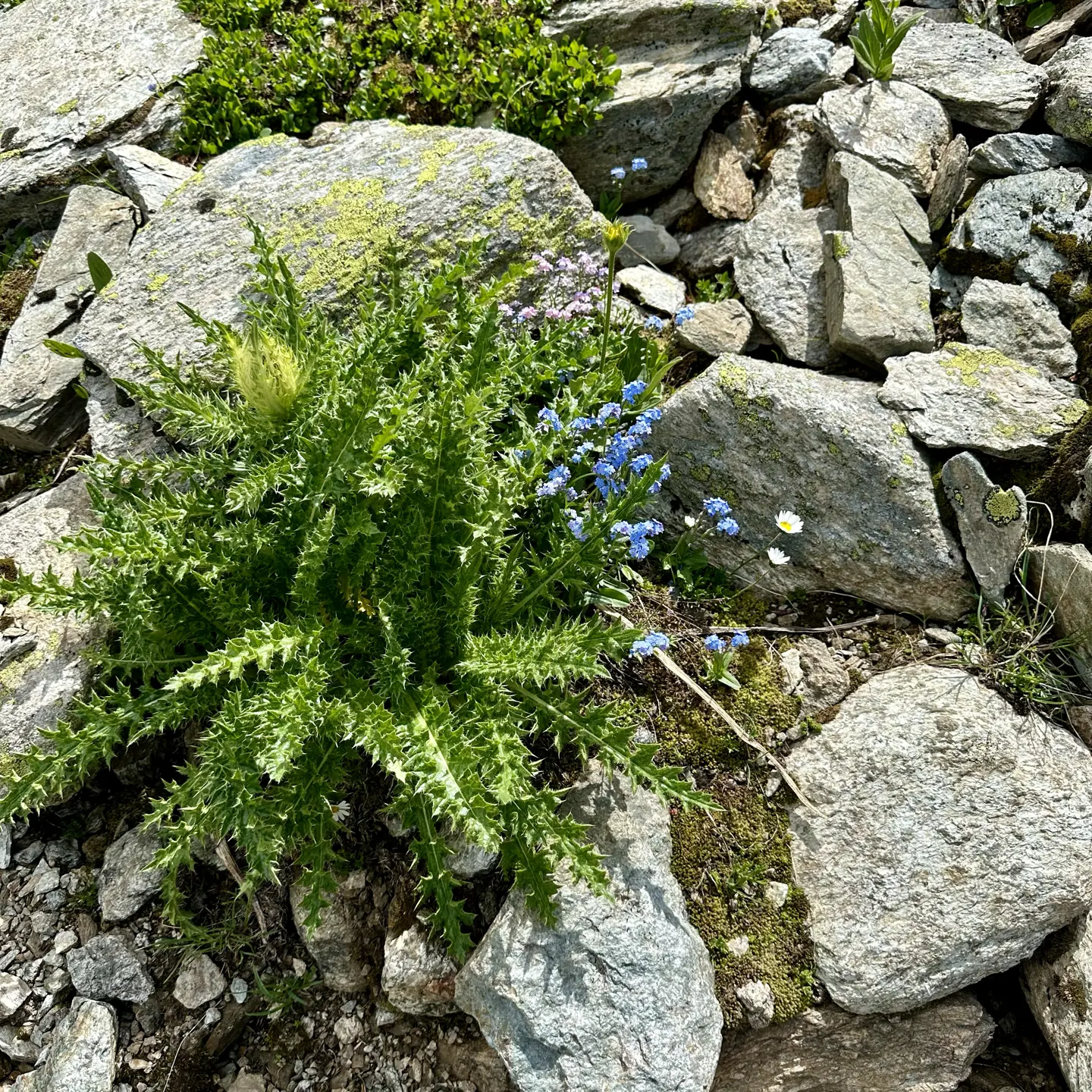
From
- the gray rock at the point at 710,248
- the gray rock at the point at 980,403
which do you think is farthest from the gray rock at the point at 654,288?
the gray rock at the point at 980,403

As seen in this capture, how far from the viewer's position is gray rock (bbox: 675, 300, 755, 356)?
4559 millimetres

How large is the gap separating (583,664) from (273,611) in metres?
1.33

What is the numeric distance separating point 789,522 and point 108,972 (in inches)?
138

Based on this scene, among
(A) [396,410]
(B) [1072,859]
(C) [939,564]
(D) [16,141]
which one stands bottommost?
(B) [1072,859]

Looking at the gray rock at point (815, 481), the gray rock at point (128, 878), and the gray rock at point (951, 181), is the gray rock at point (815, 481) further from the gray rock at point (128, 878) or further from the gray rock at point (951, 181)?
the gray rock at point (128, 878)

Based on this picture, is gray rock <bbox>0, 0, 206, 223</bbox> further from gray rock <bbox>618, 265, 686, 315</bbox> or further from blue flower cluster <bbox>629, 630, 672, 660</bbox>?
blue flower cluster <bbox>629, 630, 672, 660</bbox>

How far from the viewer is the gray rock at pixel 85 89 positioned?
17.7 ft

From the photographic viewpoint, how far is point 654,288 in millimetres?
4938

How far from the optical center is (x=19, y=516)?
14.1ft

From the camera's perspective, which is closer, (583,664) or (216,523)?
(583,664)

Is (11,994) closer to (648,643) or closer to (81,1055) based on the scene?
(81,1055)

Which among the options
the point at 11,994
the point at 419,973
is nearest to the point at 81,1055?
the point at 11,994

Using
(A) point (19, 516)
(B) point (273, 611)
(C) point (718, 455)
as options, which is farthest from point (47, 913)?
(C) point (718, 455)

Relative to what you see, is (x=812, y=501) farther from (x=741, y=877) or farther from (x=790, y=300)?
(x=741, y=877)
